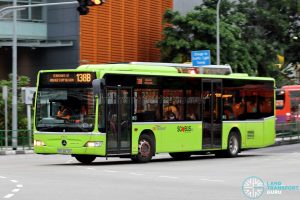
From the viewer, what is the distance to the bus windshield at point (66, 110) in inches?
958

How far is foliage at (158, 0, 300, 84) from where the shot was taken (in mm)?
51094

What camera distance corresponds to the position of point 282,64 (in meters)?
58.3

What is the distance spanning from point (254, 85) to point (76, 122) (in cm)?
861

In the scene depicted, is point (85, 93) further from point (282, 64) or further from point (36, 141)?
point (282, 64)

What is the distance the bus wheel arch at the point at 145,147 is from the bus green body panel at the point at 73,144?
1612 millimetres

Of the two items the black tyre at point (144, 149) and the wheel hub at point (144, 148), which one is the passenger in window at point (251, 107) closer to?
the black tyre at point (144, 149)

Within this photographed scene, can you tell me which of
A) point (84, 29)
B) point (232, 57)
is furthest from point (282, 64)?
point (84, 29)

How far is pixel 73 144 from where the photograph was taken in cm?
2438

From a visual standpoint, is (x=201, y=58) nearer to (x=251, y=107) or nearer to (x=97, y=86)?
(x=251, y=107)

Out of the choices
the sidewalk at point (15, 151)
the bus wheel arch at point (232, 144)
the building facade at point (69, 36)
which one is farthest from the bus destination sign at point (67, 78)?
the building facade at point (69, 36)

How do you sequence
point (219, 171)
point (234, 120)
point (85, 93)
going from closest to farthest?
point (219, 171), point (85, 93), point (234, 120)

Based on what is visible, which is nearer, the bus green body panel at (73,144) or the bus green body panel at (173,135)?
the bus green body panel at (73,144)

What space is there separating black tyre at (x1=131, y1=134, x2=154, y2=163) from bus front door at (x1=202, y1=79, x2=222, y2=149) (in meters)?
2.75

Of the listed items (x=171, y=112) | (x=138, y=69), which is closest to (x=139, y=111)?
(x=138, y=69)
